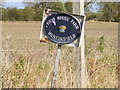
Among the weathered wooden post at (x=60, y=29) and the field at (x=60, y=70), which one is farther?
the field at (x=60, y=70)

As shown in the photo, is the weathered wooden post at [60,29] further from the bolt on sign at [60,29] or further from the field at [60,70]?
the field at [60,70]

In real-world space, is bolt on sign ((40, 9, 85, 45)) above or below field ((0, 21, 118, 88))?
above

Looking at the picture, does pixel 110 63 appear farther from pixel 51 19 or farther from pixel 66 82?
pixel 51 19

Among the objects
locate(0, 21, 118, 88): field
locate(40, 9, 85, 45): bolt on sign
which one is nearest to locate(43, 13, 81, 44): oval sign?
locate(40, 9, 85, 45): bolt on sign

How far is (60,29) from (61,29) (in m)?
0.01

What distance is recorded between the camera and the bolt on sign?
8.63 feet

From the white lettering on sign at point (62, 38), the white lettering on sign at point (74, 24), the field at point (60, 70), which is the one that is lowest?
the field at point (60, 70)

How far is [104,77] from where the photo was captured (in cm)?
322

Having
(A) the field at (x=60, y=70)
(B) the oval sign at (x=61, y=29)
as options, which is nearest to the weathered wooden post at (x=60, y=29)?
(B) the oval sign at (x=61, y=29)

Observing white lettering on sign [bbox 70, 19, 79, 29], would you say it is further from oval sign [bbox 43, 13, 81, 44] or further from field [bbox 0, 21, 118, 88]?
field [bbox 0, 21, 118, 88]

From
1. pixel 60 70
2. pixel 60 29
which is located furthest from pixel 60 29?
pixel 60 70

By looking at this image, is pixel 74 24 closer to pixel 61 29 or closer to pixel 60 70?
pixel 61 29

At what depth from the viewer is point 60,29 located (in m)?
2.65

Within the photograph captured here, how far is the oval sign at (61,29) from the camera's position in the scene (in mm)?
2629
